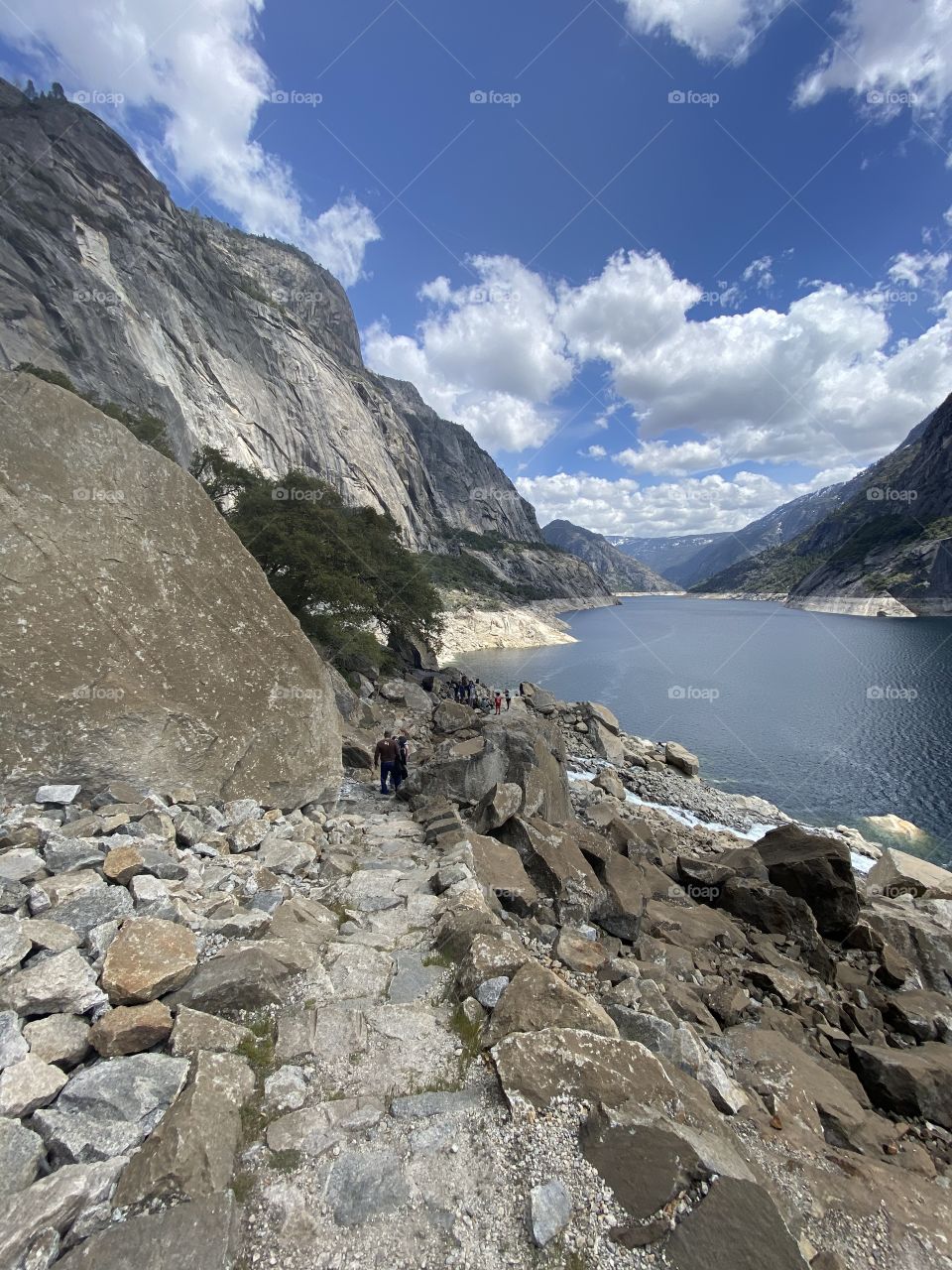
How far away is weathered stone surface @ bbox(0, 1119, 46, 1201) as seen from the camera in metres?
3.24

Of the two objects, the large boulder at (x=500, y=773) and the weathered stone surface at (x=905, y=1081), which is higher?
the large boulder at (x=500, y=773)

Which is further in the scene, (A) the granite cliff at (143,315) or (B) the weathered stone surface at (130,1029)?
(A) the granite cliff at (143,315)

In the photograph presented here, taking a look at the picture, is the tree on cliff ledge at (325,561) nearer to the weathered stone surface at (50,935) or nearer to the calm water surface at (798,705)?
the weathered stone surface at (50,935)

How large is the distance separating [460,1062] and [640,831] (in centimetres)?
1266

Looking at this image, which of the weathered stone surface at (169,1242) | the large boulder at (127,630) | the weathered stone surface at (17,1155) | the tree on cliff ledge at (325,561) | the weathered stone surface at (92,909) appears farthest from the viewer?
the tree on cliff ledge at (325,561)

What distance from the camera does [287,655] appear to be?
36.7 feet

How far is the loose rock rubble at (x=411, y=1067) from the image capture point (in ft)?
11.3

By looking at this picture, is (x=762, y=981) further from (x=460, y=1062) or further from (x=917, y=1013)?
(x=460, y=1062)
